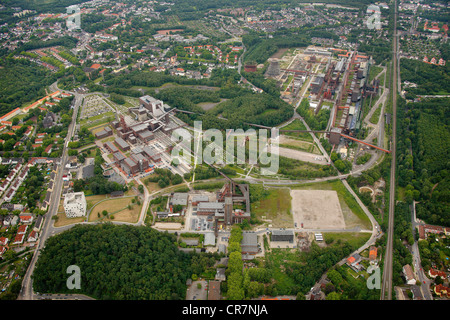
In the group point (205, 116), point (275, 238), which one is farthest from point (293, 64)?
point (275, 238)

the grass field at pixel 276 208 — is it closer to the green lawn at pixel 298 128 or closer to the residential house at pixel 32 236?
the green lawn at pixel 298 128

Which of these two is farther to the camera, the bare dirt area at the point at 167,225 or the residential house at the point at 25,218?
the residential house at the point at 25,218

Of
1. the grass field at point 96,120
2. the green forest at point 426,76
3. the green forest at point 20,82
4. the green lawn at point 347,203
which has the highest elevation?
the green forest at point 20,82

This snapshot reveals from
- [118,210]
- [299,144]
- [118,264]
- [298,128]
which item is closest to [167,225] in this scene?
[118,210]

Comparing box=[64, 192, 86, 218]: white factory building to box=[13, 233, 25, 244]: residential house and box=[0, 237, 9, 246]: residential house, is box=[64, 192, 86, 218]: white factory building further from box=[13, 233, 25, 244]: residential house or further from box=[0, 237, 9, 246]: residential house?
box=[0, 237, 9, 246]: residential house

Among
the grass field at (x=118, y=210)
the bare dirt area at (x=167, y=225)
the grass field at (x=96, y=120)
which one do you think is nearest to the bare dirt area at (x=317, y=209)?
the bare dirt area at (x=167, y=225)

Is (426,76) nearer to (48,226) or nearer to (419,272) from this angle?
(419,272)

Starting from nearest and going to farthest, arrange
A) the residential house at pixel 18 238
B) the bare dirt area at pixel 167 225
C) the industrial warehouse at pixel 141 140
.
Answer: the residential house at pixel 18 238 → the bare dirt area at pixel 167 225 → the industrial warehouse at pixel 141 140
